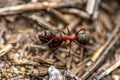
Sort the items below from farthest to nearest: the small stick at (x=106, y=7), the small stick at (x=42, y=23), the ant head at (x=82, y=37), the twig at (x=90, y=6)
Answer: the small stick at (x=106, y=7) → the twig at (x=90, y=6) → the small stick at (x=42, y=23) → the ant head at (x=82, y=37)

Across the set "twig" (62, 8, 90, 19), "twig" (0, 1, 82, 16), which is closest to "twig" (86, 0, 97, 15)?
"twig" (62, 8, 90, 19)

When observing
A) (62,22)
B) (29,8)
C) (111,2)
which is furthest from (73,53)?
(111,2)

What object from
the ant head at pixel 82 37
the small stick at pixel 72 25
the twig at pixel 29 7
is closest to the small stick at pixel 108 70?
the ant head at pixel 82 37

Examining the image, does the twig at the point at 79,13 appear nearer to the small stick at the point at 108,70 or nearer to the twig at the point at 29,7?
the twig at the point at 29,7

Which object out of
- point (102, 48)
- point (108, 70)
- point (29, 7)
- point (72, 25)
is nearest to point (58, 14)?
point (72, 25)

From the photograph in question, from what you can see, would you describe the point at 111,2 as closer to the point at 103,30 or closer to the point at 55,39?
the point at 103,30

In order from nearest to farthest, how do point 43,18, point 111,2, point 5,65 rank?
1. point 5,65
2. point 43,18
3. point 111,2

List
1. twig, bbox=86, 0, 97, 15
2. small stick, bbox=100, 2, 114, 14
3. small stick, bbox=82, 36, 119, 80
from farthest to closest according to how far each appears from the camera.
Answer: small stick, bbox=100, 2, 114, 14 < twig, bbox=86, 0, 97, 15 < small stick, bbox=82, 36, 119, 80

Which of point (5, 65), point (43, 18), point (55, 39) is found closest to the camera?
point (5, 65)

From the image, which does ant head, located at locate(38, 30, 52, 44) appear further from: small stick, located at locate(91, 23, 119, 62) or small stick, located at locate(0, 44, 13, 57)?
small stick, located at locate(91, 23, 119, 62)
